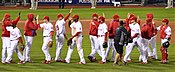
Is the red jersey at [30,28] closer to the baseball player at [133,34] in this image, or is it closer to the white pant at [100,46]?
the white pant at [100,46]

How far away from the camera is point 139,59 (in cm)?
1861

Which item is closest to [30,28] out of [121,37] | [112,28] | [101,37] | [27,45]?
[27,45]

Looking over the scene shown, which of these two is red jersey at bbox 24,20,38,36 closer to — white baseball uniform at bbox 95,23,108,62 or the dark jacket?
white baseball uniform at bbox 95,23,108,62

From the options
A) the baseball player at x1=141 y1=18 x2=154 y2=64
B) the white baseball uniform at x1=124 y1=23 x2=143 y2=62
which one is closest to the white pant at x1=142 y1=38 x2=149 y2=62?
the baseball player at x1=141 y1=18 x2=154 y2=64

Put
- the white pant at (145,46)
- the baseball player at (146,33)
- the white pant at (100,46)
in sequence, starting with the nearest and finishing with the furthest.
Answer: the white pant at (100,46), the white pant at (145,46), the baseball player at (146,33)

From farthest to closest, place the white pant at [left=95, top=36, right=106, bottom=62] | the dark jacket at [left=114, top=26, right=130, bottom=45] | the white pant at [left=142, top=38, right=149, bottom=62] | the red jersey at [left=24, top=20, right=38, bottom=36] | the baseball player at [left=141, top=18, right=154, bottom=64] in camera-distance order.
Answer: the baseball player at [left=141, top=18, right=154, bottom=64], the white pant at [left=142, top=38, right=149, bottom=62], the white pant at [left=95, top=36, right=106, bottom=62], the red jersey at [left=24, top=20, right=38, bottom=36], the dark jacket at [left=114, top=26, right=130, bottom=45]

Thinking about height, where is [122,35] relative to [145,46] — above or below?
above

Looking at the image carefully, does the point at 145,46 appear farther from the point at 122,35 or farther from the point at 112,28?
the point at 122,35

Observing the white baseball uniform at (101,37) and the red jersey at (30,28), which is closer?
the white baseball uniform at (101,37)

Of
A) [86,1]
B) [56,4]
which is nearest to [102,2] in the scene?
[86,1]

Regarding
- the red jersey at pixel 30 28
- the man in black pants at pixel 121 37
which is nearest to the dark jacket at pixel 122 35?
the man in black pants at pixel 121 37

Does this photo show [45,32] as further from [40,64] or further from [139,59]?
[139,59]

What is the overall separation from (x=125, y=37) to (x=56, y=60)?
3.15 meters

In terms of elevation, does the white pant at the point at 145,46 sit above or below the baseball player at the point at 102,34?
below
